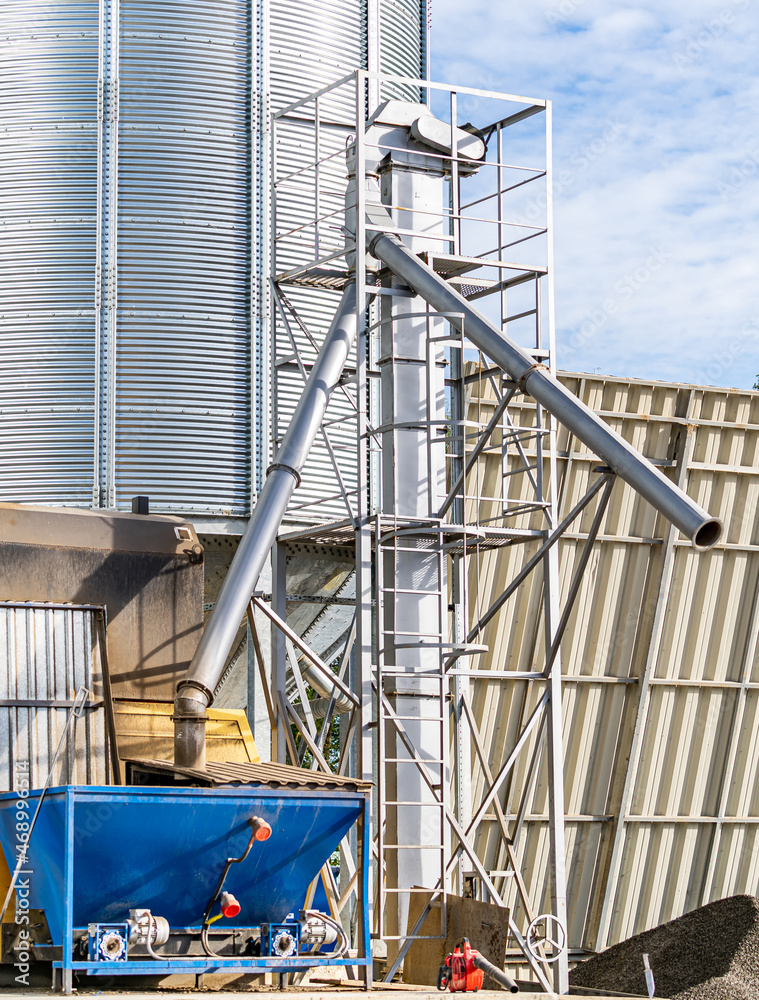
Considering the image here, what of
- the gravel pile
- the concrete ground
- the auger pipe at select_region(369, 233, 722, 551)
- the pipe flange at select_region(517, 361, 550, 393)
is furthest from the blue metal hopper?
the gravel pile

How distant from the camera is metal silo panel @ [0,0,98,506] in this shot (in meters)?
13.9

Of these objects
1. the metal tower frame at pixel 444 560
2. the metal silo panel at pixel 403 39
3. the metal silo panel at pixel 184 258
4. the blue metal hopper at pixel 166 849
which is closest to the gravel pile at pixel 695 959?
the metal tower frame at pixel 444 560

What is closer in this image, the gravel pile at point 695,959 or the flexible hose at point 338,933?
the flexible hose at point 338,933

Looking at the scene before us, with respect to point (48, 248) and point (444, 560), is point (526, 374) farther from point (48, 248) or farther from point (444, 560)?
point (48, 248)

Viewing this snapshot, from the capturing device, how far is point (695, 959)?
1351cm

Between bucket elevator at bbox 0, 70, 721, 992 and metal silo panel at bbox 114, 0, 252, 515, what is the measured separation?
587 mm

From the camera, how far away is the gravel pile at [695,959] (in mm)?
12344

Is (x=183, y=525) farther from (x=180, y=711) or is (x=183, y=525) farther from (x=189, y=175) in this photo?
(x=189, y=175)

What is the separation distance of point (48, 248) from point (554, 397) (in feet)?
19.8

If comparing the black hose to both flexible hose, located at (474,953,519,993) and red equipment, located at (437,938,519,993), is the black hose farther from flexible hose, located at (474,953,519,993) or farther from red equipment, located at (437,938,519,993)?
flexible hose, located at (474,953,519,993)

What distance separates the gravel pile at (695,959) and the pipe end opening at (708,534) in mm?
4576

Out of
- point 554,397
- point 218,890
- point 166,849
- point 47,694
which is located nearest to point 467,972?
point 218,890

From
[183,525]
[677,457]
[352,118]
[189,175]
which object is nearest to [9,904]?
[183,525]

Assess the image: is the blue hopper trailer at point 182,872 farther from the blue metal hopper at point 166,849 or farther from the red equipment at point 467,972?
the red equipment at point 467,972
